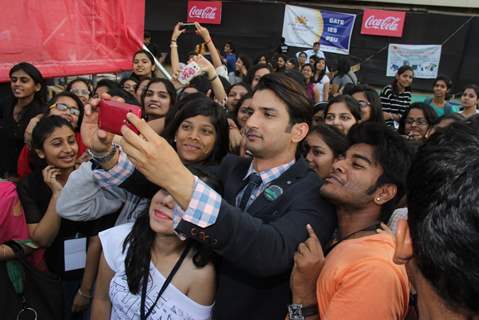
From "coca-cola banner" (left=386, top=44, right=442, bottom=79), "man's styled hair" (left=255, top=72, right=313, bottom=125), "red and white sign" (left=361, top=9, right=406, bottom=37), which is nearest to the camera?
"man's styled hair" (left=255, top=72, right=313, bottom=125)

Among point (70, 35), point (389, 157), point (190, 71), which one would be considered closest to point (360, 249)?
point (389, 157)

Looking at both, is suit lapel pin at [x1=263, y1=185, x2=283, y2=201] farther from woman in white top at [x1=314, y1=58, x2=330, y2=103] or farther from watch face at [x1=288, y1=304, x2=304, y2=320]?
woman in white top at [x1=314, y1=58, x2=330, y2=103]

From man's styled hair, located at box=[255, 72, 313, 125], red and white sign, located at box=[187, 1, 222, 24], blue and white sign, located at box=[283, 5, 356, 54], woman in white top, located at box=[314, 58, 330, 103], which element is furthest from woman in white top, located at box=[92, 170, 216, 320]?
red and white sign, located at box=[187, 1, 222, 24]

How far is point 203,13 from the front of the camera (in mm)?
12562

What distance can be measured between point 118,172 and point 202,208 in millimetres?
750

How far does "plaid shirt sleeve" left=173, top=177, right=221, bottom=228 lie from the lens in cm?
100

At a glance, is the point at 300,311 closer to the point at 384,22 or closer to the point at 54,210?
the point at 54,210

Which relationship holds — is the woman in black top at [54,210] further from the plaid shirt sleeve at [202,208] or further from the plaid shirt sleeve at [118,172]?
the plaid shirt sleeve at [202,208]

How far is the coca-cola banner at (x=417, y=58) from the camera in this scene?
36.7 feet

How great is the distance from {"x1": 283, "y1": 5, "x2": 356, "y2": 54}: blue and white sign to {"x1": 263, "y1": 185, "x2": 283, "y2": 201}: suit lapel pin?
11.2 m

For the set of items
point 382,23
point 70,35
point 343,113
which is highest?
point 382,23

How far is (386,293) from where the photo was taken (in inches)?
47.1

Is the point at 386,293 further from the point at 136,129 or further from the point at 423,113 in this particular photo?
the point at 423,113

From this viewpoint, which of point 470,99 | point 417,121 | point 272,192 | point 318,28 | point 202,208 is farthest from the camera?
point 318,28
